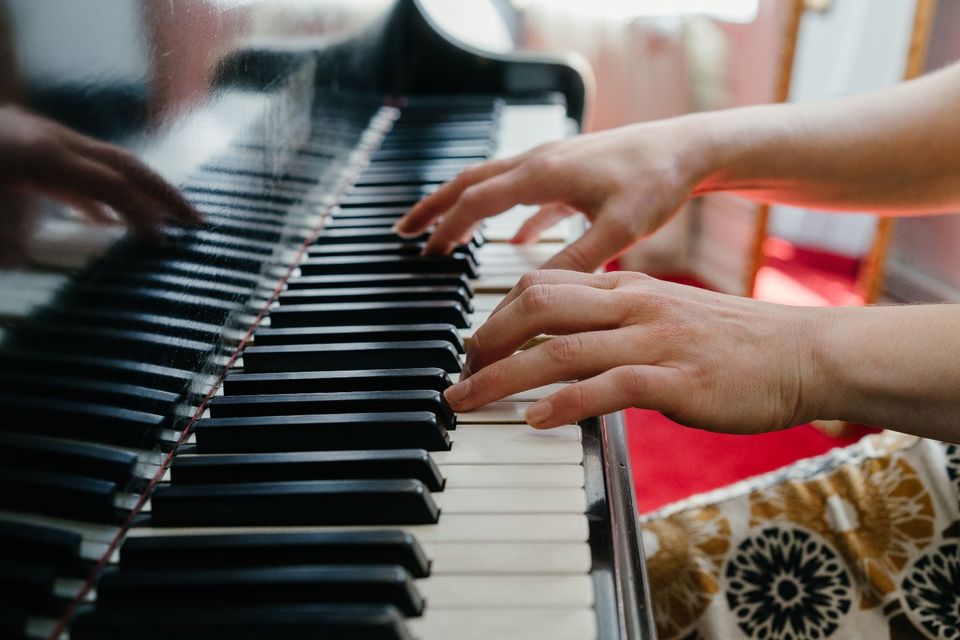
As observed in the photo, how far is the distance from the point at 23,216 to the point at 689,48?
287 centimetres

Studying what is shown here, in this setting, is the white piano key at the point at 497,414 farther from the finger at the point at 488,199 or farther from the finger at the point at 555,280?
the finger at the point at 488,199

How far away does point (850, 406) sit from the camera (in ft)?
2.62

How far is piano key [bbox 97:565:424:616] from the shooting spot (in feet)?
1.89

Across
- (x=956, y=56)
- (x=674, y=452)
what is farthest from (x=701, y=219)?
A: (x=674, y=452)

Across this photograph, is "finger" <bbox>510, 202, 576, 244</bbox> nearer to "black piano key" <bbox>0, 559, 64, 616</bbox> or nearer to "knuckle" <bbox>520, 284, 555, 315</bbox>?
"knuckle" <bbox>520, 284, 555, 315</bbox>

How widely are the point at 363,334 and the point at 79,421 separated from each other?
0.31m

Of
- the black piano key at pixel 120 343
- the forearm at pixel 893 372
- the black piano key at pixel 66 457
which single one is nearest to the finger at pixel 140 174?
the black piano key at pixel 120 343

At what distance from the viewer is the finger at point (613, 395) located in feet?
2.43

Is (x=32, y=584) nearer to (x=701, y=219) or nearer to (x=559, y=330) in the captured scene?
(x=559, y=330)

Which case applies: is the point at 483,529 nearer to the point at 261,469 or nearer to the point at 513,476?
the point at 513,476

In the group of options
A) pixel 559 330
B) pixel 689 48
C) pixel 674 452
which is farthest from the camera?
pixel 689 48

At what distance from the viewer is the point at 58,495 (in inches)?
24.8

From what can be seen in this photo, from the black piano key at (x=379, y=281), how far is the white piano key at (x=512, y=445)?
0.29m

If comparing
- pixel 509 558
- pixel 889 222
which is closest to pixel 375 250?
pixel 509 558
